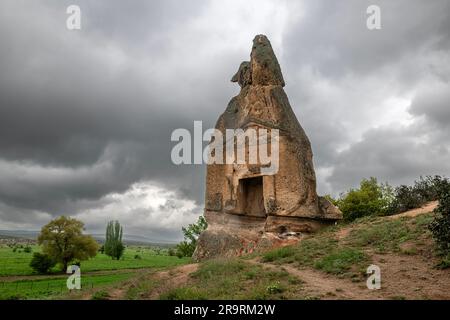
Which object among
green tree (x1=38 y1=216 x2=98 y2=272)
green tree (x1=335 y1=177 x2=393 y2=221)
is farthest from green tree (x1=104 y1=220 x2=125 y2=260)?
green tree (x1=335 y1=177 x2=393 y2=221)

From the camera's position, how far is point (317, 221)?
20906mm

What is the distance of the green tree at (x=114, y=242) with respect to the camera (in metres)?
80.8

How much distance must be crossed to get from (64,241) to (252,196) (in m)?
39.7

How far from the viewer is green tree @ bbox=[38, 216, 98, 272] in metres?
52.9

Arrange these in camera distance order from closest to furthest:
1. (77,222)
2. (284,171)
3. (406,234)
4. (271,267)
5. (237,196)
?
(271,267)
(406,234)
(284,171)
(237,196)
(77,222)

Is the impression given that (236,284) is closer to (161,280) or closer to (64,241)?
(161,280)

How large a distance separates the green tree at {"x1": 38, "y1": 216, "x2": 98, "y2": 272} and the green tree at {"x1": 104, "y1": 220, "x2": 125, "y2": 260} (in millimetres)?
25849

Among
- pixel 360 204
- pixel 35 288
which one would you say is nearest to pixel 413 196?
pixel 360 204

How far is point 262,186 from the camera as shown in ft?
74.1

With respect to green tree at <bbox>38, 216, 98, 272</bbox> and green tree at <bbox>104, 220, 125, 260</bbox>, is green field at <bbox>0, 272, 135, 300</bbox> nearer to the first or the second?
green tree at <bbox>38, 216, 98, 272</bbox>
